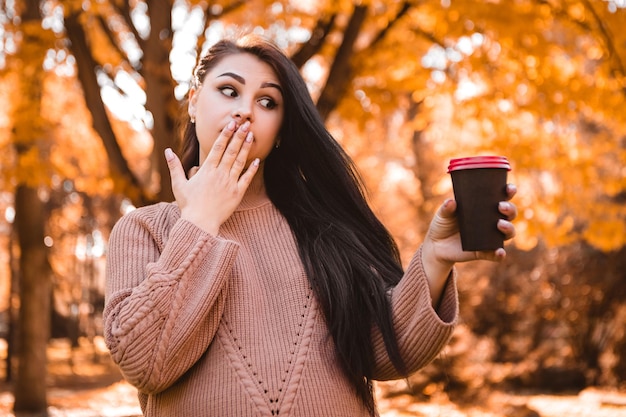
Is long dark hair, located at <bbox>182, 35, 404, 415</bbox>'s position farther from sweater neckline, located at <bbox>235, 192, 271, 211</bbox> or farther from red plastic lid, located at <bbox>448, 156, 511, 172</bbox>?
red plastic lid, located at <bbox>448, 156, 511, 172</bbox>

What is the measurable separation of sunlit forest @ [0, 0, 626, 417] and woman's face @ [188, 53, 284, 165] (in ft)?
1.43

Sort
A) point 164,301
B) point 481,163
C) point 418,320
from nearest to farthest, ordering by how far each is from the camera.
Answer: point 481,163, point 164,301, point 418,320

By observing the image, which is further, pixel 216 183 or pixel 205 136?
pixel 205 136

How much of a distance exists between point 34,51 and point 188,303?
16.7ft

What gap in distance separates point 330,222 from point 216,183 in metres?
0.42

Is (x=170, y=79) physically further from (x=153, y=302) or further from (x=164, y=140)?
(x=153, y=302)

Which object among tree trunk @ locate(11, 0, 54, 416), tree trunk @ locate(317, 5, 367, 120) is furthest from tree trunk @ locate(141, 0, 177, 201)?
tree trunk @ locate(11, 0, 54, 416)

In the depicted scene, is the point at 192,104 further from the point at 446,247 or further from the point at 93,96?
the point at 93,96

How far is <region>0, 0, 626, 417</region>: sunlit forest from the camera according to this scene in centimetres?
575

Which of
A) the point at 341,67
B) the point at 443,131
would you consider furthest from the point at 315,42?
the point at 443,131

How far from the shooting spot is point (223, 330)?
6.02ft

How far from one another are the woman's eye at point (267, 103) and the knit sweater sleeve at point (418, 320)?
0.63 meters

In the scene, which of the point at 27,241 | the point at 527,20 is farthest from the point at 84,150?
the point at 527,20

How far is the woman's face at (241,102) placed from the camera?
2.00 m
